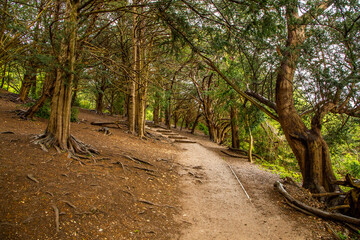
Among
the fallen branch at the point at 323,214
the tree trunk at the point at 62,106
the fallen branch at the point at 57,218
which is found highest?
the tree trunk at the point at 62,106

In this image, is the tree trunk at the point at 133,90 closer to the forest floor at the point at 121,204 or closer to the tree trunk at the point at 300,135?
the forest floor at the point at 121,204

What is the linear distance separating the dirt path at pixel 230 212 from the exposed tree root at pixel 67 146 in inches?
115

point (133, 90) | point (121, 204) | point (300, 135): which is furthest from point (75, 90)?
point (300, 135)

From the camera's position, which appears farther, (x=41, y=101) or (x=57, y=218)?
(x=41, y=101)

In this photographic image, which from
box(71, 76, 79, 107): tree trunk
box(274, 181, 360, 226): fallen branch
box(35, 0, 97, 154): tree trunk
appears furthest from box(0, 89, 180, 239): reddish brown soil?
box(274, 181, 360, 226): fallen branch

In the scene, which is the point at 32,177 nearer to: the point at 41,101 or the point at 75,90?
the point at 75,90

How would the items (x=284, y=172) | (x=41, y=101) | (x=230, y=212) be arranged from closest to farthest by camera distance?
(x=230, y=212) → (x=41, y=101) → (x=284, y=172)

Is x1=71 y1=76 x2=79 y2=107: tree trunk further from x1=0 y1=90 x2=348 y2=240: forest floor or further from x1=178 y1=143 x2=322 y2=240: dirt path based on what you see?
x1=178 y1=143 x2=322 y2=240: dirt path

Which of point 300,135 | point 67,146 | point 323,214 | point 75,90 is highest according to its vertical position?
point 75,90

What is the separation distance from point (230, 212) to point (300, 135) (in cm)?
327

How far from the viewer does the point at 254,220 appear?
466 cm

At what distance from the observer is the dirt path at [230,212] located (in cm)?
407

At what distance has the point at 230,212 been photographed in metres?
4.94

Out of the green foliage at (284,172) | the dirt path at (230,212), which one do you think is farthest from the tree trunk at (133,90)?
the green foliage at (284,172)
